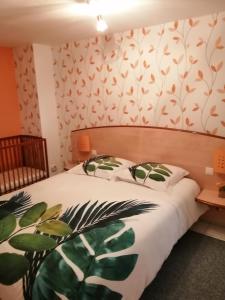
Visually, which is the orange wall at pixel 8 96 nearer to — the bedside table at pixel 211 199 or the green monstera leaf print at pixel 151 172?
Result: the green monstera leaf print at pixel 151 172

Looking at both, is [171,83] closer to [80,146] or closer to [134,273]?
[80,146]

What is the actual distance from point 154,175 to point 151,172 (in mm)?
60

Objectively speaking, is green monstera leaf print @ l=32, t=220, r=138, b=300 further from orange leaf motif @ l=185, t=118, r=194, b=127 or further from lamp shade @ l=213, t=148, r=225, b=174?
orange leaf motif @ l=185, t=118, r=194, b=127

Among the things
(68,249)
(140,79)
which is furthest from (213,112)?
(68,249)

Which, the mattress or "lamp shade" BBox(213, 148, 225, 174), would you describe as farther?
the mattress

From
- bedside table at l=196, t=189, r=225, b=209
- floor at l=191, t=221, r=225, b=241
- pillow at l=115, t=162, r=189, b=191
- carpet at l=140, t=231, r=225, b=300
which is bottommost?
carpet at l=140, t=231, r=225, b=300

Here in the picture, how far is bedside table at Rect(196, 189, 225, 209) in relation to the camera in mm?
2421

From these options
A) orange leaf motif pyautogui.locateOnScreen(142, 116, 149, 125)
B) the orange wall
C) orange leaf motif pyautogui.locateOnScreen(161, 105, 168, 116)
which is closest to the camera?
orange leaf motif pyautogui.locateOnScreen(161, 105, 168, 116)

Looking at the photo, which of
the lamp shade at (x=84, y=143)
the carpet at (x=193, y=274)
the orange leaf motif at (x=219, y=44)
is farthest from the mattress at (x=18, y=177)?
the orange leaf motif at (x=219, y=44)

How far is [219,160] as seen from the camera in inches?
102

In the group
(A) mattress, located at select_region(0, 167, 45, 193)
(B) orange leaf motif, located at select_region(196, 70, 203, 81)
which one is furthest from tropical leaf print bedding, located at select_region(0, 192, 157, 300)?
(B) orange leaf motif, located at select_region(196, 70, 203, 81)

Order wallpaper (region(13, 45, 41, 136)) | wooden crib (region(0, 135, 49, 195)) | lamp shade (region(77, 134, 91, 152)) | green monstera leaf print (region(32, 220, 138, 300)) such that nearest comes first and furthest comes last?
1. green monstera leaf print (region(32, 220, 138, 300))
2. wooden crib (region(0, 135, 49, 195))
3. lamp shade (region(77, 134, 91, 152))
4. wallpaper (region(13, 45, 41, 136))

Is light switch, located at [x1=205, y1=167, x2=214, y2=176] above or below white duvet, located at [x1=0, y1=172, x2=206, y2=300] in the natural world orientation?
above

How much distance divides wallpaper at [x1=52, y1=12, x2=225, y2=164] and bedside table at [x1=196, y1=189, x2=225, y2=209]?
0.67 metres
